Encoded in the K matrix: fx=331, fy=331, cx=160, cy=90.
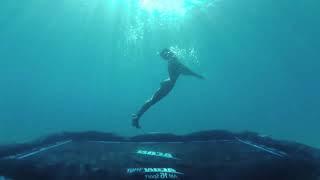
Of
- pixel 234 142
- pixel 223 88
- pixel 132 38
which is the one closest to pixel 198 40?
pixel 132 38

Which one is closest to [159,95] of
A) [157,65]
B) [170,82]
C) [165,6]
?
[170,82]

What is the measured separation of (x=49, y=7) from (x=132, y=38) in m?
15.9

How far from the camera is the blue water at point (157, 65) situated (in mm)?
39906

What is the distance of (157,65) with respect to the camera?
189 feet

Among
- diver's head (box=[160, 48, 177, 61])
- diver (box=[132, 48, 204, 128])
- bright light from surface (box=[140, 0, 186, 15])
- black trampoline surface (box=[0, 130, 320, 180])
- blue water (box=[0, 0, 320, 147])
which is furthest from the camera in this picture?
blue water (box=[0, 0, 320, 147])

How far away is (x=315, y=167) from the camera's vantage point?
566 cm

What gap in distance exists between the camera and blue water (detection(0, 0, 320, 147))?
39906 mm

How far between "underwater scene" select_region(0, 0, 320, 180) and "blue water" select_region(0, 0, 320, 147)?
6.2 inches

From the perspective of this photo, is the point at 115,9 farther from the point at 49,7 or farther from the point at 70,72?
the point at 70,72

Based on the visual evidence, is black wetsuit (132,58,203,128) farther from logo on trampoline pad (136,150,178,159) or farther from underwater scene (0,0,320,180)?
underwater scene (0,0,320,180)

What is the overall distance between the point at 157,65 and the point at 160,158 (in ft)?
170

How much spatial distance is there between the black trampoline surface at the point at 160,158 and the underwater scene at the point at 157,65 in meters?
17.8

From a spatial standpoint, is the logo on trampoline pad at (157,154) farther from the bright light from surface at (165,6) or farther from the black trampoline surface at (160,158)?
the bright light from surface at (165,6)

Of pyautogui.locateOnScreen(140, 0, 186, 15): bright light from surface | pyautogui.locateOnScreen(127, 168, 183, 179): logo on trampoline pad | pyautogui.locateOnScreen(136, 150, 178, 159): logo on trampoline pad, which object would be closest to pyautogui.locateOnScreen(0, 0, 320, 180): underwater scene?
pyautogui.locateOnScreen(140, 0, 186, 15): bright light from surface
